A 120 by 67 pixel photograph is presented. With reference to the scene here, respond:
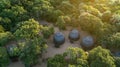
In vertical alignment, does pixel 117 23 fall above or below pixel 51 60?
above

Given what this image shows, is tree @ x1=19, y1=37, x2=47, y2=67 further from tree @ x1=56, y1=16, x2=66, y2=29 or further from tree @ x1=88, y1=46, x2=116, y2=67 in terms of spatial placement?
tree @ x1=88, y1=46, x2=116, y2=67

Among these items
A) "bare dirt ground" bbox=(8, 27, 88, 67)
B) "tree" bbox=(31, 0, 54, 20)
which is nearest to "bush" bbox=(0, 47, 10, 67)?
"bare dirt ground" bbox=(8, 27, 88, 67)

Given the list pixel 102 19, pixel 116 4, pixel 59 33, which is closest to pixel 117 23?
pixel 102 19

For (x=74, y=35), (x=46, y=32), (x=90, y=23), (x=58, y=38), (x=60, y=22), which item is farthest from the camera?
(x=60, y=22)

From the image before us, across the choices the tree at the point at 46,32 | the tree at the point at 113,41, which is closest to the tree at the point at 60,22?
the tree at the point at 46,32

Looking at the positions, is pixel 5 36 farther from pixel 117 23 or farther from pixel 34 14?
pixel 117 23

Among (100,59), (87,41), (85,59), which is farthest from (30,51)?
(100,59)

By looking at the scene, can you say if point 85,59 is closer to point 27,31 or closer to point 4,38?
point 27,31
